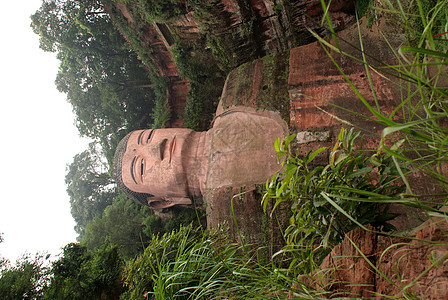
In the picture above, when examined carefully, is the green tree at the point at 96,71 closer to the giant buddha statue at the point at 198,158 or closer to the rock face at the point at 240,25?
the rock face at the point at 240,25

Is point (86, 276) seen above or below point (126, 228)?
above

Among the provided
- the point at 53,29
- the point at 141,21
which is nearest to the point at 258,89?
the point at 141,21

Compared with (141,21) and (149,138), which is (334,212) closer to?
(149,138)

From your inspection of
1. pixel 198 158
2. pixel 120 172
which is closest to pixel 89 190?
pixel 120 172

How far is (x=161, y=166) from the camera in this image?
4.23 meters

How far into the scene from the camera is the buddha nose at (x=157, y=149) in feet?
14.0

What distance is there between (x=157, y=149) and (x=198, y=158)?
0.66 m

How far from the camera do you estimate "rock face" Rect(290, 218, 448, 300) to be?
1.20 metres

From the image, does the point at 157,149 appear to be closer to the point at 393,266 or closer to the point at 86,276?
the point at 86,276

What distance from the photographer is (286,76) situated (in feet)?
11.7

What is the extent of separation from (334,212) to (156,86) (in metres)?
6.72

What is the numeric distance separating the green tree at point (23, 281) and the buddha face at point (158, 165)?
167cm

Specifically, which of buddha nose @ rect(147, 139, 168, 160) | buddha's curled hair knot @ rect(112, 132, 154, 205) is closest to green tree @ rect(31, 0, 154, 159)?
buddha's curled hair knot @ rect(112, 132, 154, 205)

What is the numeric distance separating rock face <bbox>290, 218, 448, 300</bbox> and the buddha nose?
294 centimetres
